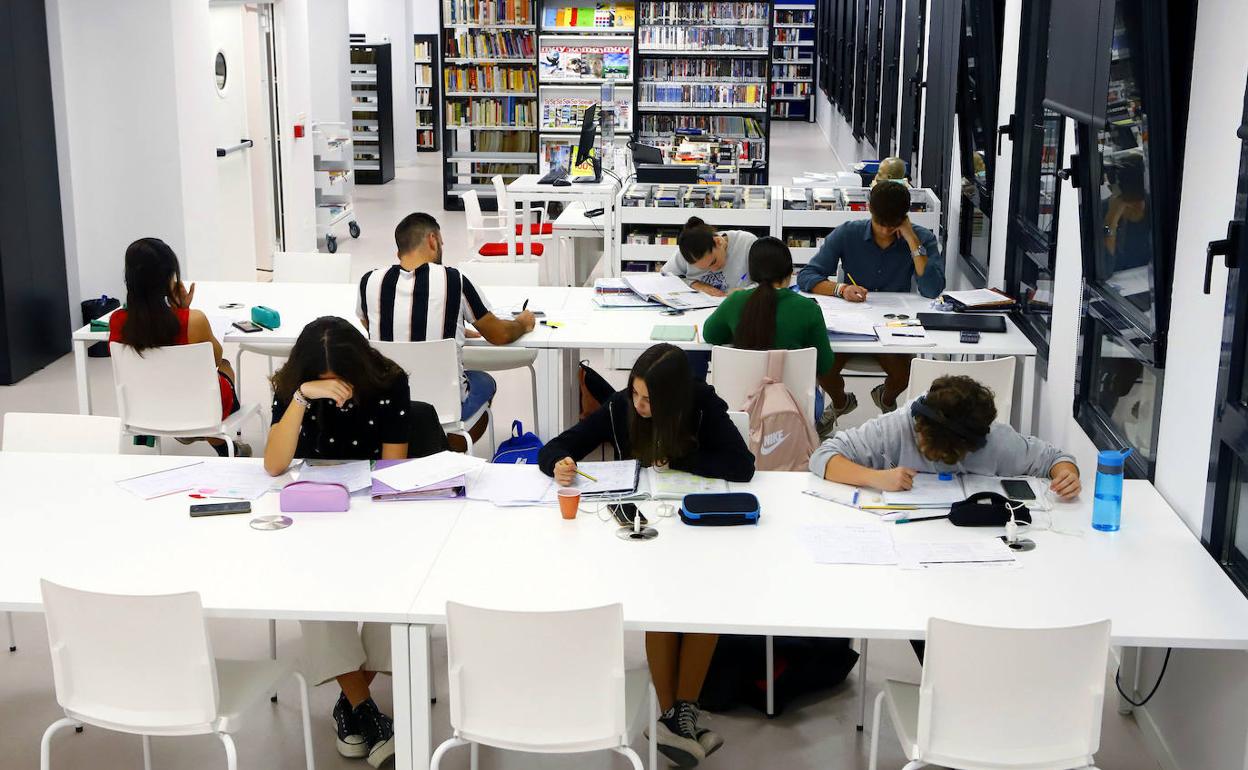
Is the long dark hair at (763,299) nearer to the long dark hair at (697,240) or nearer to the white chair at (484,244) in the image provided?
the long dark hair at (697,240)

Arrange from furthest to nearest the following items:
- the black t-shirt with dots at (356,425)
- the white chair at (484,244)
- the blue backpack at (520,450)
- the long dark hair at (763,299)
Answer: the white chair at (484,244)
the long dark hair at (763,299)
the blue backpack at (520,450)
the black t-shirt with dots at (356,425)

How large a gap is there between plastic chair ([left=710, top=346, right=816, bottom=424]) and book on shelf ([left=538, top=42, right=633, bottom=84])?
27.5 feet

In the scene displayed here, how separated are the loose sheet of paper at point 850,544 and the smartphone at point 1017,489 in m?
0.43

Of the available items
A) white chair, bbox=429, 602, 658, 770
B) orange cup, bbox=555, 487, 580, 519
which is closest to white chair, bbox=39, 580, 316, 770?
white chair, bbox=429, 602, 658, 770

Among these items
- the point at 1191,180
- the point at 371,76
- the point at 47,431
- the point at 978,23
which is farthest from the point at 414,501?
the point at 371,76

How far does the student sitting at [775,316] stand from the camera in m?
5.24

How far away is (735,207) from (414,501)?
174 inches

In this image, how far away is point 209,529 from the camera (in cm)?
349

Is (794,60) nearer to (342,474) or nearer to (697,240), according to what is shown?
(697,240)

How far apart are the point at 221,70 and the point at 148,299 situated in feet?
15.6

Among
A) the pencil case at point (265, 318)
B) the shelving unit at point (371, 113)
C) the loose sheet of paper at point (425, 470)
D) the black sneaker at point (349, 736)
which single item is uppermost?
the shelving unit at point (371, 113)

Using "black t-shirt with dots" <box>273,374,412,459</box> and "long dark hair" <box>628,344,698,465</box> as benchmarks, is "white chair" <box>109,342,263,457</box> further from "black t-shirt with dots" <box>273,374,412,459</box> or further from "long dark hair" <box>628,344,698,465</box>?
"long dark hair" <box>628,344,698,465</box>

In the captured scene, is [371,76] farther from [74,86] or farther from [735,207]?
[735,207]

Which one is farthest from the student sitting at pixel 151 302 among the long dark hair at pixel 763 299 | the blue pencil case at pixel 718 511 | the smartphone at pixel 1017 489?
the smartphone at pixel 1017 489
